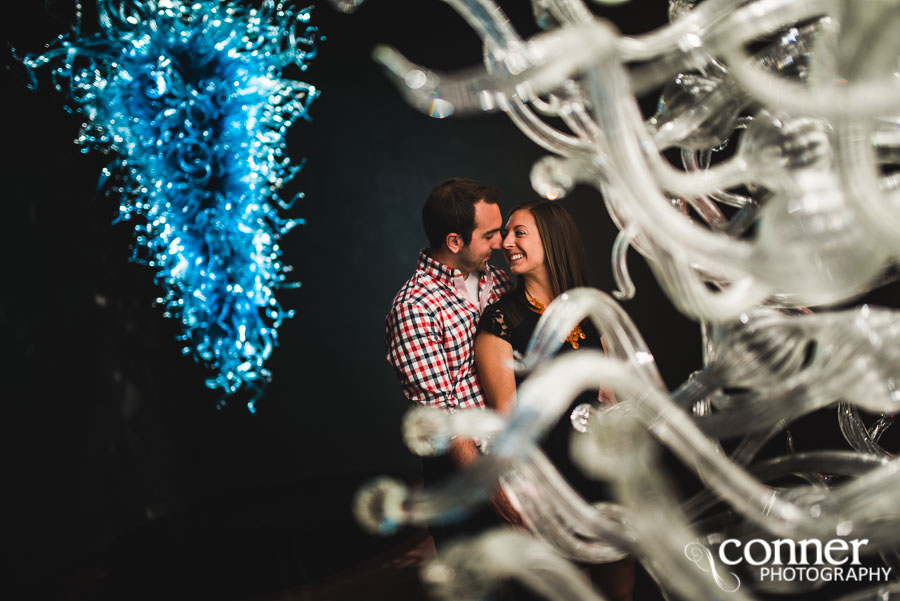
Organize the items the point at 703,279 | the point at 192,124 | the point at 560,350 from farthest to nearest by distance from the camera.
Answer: the point at 192,124, the point at 560,350, the point at 703,279

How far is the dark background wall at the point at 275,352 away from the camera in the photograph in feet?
8.01

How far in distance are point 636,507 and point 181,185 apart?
2661 mm

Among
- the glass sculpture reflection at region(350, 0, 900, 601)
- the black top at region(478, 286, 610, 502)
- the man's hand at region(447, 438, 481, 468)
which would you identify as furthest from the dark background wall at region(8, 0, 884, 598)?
the glass sculpture reflection at region(350, 0, 900, 601)

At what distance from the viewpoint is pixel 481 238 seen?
1539 mm

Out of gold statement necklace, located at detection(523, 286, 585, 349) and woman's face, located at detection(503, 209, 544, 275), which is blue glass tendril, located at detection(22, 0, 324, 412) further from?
gold statement necklace, located at detection(523, 286, 585, 349)

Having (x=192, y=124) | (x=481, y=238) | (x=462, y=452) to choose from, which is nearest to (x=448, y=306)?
(x=481, y=238)

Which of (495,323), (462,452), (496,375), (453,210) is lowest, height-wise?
(462,452)

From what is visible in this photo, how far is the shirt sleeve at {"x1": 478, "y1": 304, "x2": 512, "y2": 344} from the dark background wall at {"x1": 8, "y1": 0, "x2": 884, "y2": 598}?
50.1 inches

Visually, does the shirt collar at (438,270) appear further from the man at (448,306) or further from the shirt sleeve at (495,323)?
the shirt sleeve at (495,323)

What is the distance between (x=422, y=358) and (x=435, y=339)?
0.18ft

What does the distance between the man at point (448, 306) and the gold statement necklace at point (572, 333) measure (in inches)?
6.1

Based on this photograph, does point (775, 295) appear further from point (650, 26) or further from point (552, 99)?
point (650, 26)

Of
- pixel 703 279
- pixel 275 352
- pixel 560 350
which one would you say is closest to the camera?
pixel 703 279

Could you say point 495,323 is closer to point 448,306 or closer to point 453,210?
point 448,306
